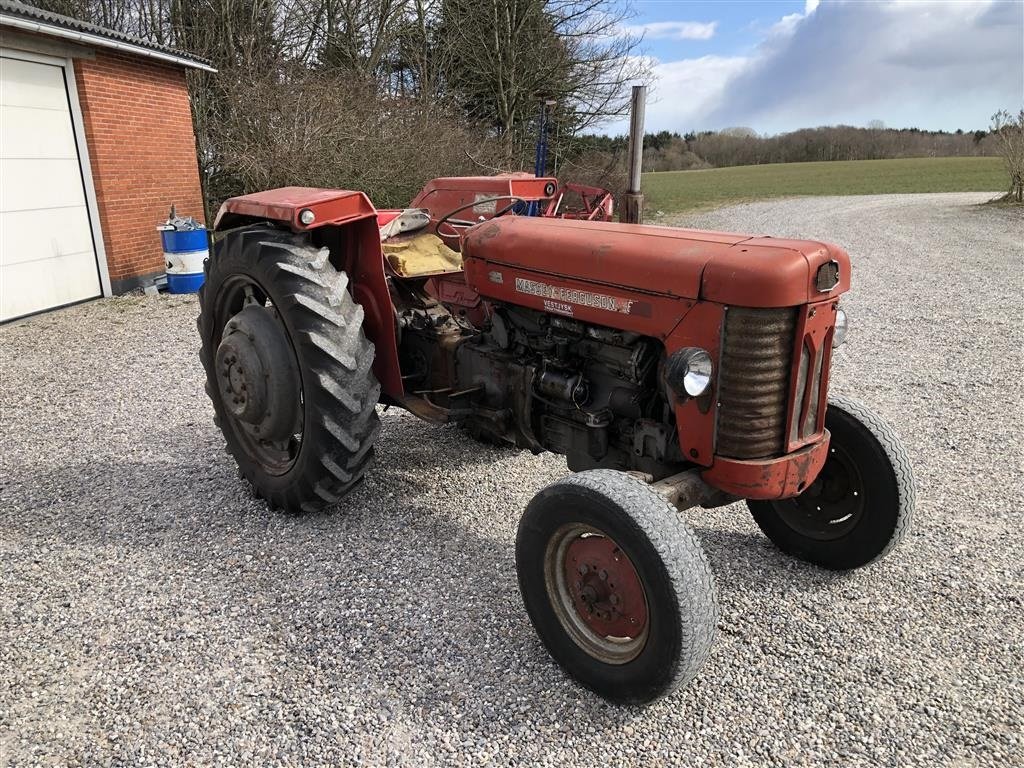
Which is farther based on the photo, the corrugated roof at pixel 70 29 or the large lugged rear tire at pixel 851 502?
the corrugated roof at pixel 70 29

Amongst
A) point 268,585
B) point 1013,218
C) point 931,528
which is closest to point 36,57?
point 268,585

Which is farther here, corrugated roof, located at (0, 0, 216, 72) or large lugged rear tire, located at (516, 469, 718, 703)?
corrugated roof, located at (0, 0, 216, 72)

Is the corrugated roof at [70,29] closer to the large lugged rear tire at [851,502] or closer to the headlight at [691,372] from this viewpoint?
the headlight at [691,372]

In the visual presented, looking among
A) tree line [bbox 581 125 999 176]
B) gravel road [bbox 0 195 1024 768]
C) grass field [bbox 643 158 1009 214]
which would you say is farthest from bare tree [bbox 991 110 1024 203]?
tree line [bbox 581 125 999 176]

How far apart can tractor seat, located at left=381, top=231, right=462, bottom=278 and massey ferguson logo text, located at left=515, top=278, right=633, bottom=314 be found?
2.92 feet

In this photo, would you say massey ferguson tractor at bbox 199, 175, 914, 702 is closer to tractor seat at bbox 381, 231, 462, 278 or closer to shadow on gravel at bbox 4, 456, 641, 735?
tractor seat at bbox 381, 231, 462, 278

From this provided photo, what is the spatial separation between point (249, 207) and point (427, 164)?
11.1 meters

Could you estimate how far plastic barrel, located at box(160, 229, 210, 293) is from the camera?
29.5 ft

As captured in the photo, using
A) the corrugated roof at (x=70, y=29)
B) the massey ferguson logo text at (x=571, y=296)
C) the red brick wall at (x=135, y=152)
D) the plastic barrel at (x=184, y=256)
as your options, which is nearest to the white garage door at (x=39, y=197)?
the red brick wall at (x=135, y=152)

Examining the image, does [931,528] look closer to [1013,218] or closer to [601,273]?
[601,273]

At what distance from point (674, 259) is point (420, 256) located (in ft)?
5.70

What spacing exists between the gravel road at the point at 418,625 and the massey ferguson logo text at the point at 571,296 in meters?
1.15

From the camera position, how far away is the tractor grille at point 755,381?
240cm

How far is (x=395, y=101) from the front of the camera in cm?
1499
